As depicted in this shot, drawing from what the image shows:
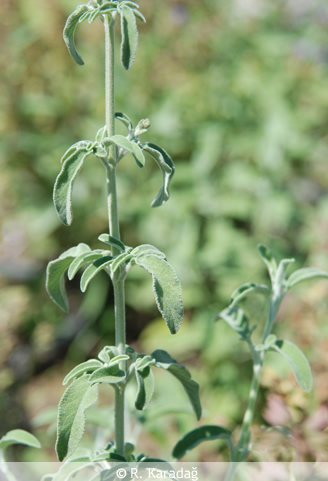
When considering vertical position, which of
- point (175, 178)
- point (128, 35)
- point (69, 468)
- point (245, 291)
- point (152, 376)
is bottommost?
point (69, 468)

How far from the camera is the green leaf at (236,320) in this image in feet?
2.50

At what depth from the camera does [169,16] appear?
263cm

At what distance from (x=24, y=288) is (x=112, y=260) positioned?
197 centimetres

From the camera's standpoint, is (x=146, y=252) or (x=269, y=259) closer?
(x=146, y=252)

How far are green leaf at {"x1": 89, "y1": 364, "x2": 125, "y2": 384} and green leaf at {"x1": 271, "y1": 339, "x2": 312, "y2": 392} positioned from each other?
0.70ft

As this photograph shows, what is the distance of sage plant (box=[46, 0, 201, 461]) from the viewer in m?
0.56

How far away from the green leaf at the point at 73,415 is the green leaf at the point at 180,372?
9 centimetres

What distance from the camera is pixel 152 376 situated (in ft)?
2.05

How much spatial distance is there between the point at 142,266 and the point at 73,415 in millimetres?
167

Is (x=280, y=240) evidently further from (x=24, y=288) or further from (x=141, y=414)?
(x=141, y=414)

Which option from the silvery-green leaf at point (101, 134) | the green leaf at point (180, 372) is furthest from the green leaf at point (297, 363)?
the silvery-green leaf at point (101, 134)

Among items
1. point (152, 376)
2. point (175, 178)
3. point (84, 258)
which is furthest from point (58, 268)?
point (175, 178)

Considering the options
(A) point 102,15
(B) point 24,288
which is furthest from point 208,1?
(A) point 102,15

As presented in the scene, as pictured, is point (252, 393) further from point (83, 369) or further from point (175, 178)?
point (175, 178)
